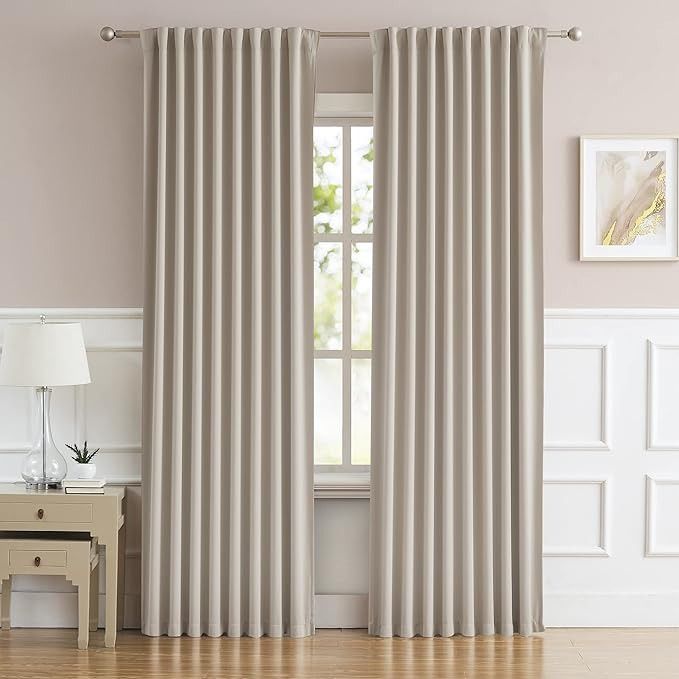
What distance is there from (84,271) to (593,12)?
2349mm

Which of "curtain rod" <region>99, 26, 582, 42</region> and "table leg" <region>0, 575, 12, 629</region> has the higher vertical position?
"curtain rod" <region>99, 26, 582, 42</region>

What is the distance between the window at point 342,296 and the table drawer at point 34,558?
1128 mm

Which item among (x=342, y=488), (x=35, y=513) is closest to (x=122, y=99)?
(x=35, y=513)

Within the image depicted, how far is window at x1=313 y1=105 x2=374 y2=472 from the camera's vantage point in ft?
12.1

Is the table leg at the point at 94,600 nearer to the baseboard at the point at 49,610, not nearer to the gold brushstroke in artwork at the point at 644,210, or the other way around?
the baseboard at the point at 49,610

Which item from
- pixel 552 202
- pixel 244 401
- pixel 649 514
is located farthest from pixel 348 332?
pixel 649 514

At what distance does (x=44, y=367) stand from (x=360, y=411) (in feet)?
4.29

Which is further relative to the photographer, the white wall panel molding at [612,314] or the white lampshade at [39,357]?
the white wall panel molding at [612,314]

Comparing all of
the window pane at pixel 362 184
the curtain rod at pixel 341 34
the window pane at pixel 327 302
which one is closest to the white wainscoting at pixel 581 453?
the window pane at pixel 327 302

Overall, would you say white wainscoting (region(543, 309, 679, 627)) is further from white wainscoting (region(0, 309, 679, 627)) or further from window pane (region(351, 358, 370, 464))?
window pane (region(351, 358, 370, 464))

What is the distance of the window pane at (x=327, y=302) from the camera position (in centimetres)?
370

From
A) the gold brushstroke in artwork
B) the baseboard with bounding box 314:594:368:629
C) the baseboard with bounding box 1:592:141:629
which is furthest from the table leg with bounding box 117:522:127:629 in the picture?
the gold brushstroke in artwork

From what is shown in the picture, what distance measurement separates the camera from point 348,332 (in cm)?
368

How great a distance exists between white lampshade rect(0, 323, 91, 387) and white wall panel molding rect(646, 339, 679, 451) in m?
2.28
